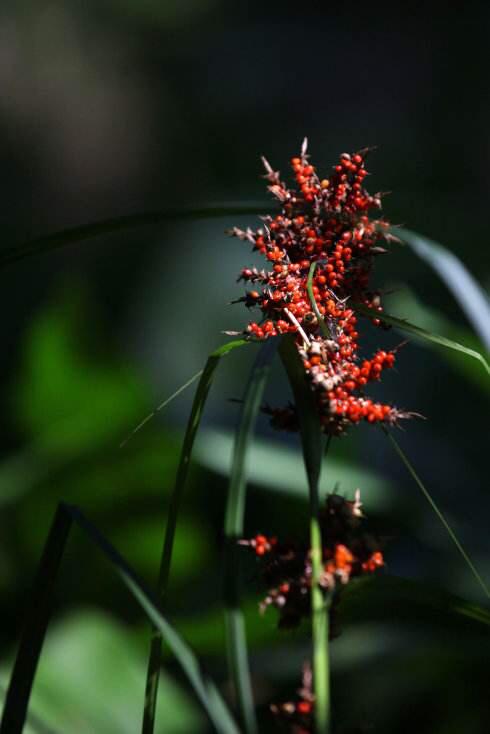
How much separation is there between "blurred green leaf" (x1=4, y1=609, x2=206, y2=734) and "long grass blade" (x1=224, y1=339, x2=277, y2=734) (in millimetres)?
553

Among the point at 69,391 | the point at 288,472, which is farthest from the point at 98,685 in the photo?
the point at 69,391

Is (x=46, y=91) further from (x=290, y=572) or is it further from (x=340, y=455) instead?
(x=290, y=572)

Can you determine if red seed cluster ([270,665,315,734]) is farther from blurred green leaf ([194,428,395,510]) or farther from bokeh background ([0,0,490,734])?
blurred green leaf ([194,428,395,510])

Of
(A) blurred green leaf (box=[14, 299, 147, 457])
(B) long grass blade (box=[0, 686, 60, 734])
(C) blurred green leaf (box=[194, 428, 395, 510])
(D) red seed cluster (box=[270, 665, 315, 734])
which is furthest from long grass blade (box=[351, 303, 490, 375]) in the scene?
(A) blurred green leaf (box=[14, 299, 147, 457])

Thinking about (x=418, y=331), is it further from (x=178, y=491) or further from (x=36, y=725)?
(x=36, y=725)

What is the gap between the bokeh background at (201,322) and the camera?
90 cm

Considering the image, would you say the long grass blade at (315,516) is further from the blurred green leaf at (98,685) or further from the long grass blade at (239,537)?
the blurred green leaf at (98,685)

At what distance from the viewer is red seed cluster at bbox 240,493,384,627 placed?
1.05 ft

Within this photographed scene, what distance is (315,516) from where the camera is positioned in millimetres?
A: 311

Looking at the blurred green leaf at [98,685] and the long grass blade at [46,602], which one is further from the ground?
the blurred green leaf at [98,685]

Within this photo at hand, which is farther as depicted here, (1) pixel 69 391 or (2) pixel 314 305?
(1) pixel 69 391

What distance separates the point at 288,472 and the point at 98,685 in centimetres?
27

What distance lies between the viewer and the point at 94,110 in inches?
125

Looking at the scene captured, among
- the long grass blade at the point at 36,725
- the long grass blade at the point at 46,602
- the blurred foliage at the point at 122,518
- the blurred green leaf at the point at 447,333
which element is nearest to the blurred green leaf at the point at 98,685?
the blurred foliage at the point at 122,518
